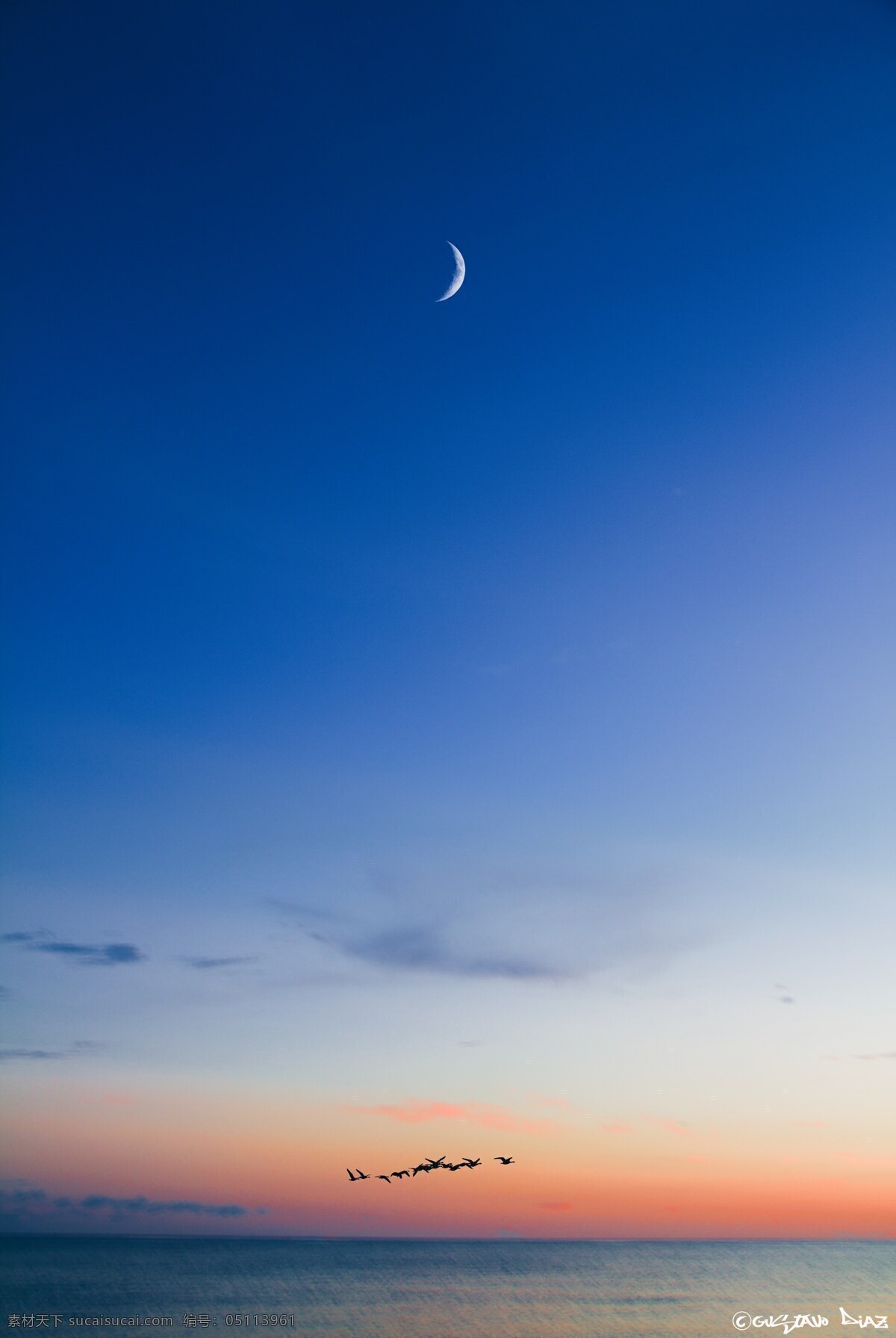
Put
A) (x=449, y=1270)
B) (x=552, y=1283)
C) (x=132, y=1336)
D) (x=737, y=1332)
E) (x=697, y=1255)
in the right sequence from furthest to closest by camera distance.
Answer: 1. (x=697, y=1255)
2. (x=449, y=1270)
3. (x=552, y=1283)
4. (x=737, y=1332)
5. (x=132, y=1336)

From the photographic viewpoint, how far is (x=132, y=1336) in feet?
216

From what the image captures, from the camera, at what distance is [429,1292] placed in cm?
9200

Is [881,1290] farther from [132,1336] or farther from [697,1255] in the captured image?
[132,1336]

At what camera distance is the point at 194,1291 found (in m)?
92.0

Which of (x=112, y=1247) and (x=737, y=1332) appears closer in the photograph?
(x=737, y=1332)

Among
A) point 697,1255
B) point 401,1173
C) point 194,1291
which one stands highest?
point 401,1173

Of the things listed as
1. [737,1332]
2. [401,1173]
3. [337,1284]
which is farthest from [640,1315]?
[401,1173]

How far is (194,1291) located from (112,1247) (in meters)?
71.7

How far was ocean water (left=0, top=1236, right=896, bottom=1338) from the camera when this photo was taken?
71188 millimetres

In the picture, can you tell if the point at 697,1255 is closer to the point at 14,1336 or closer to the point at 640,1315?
the point at 640,1315

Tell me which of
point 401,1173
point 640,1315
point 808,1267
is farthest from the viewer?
point 808,1267

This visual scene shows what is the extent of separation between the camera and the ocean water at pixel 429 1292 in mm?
71188

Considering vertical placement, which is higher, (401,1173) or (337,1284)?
(401,1173)

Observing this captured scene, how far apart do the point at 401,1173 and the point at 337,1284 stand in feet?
282
